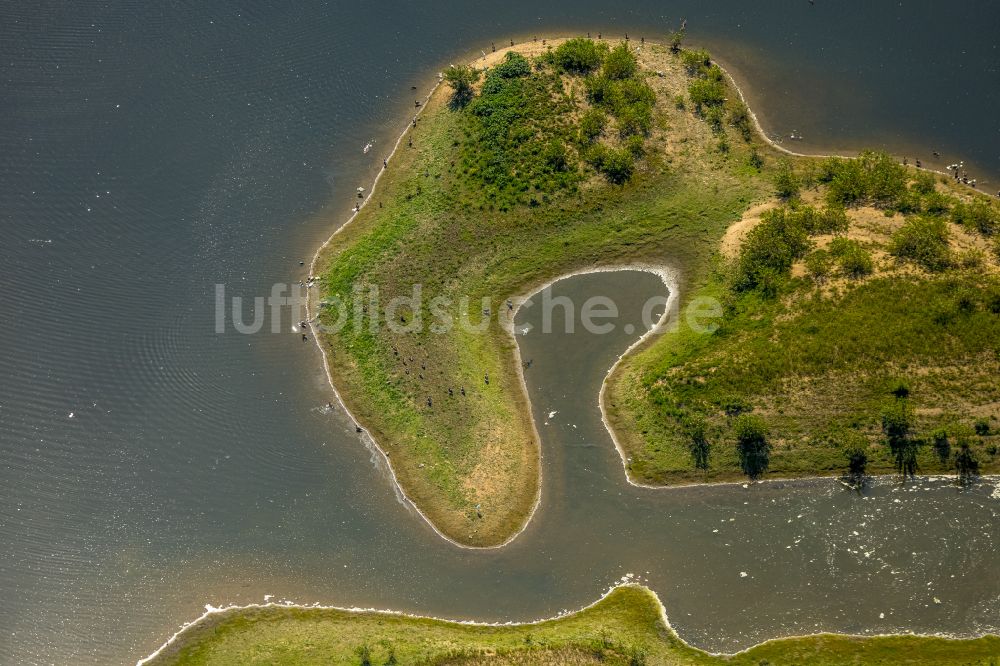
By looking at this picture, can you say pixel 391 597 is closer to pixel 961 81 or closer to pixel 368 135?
pixel 368 135

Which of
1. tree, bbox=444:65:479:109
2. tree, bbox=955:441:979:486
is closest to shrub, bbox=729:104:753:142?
tree, bbox=444:65:479:109

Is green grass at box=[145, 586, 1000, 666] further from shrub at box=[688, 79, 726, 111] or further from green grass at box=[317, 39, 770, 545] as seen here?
shrub at box=[688, 79, 726, 111]

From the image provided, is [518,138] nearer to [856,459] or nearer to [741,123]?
[741,123]

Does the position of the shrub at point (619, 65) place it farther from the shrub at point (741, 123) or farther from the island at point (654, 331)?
the shrub at point (741, 123)

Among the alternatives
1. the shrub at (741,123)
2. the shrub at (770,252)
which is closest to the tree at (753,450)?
the shrub at (770,252)

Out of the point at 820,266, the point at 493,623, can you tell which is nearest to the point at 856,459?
the point at 820,266

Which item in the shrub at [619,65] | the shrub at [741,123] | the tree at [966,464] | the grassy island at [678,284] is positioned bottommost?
the tree at [966,464]

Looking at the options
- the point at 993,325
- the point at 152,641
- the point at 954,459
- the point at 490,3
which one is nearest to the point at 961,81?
the point at 993,325
